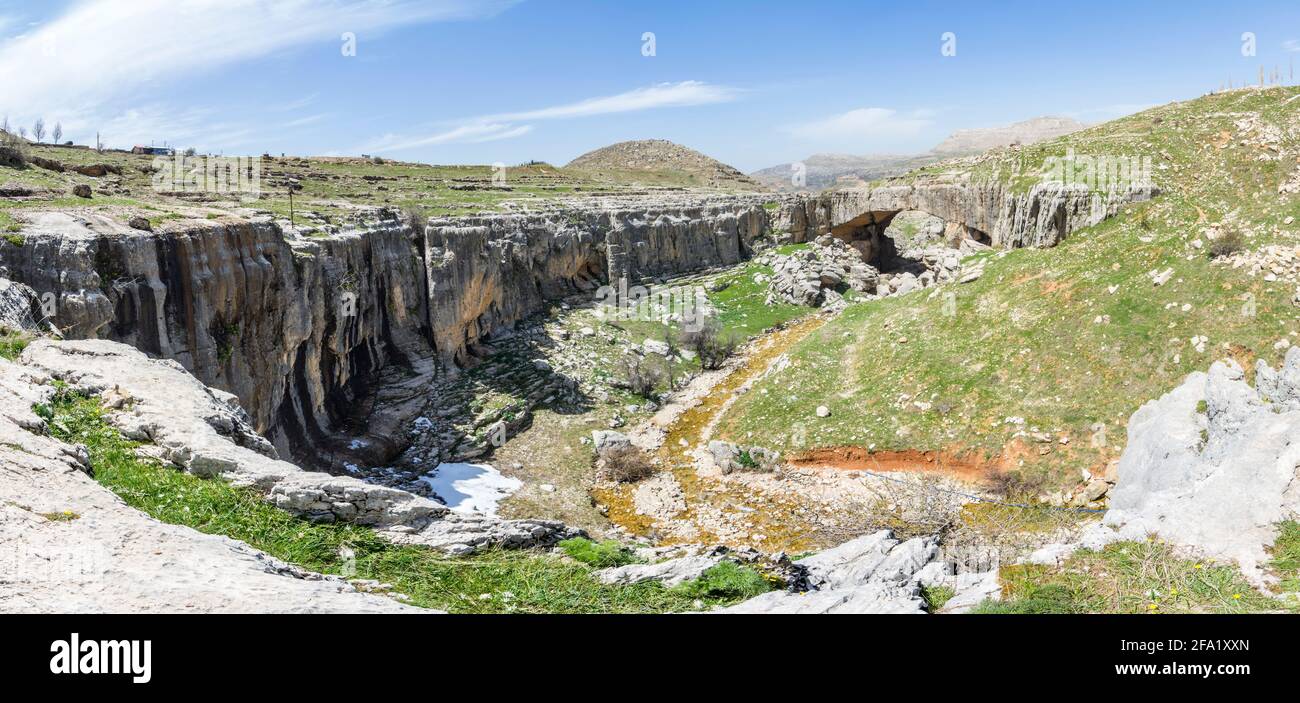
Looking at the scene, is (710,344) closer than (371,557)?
No

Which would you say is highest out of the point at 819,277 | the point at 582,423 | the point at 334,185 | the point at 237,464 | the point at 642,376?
the point at 334,185

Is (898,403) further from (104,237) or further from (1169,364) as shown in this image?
(104,237)

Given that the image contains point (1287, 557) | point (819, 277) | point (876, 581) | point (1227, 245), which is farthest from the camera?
point (819, 277)

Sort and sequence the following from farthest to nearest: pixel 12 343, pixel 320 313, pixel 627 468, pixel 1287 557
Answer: pixel 627 468 → pixel 320 313 → pixel 12 343 → pixel 1287 557

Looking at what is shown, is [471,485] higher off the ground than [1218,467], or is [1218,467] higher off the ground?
[1218,467]

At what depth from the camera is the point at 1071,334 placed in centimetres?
2364

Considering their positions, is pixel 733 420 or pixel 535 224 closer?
pixel 733 420

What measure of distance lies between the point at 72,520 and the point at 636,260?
122ft

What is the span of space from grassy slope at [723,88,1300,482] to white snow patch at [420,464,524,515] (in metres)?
8.34

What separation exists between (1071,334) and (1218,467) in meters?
13.4

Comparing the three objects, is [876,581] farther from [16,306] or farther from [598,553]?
[16,306]

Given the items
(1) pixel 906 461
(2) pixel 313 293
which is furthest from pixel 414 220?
(1) pixel 906 461

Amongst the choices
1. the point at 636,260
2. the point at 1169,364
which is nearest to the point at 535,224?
the point at 636,260
